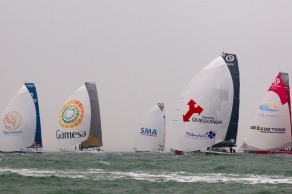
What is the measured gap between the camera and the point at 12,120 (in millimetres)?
87062

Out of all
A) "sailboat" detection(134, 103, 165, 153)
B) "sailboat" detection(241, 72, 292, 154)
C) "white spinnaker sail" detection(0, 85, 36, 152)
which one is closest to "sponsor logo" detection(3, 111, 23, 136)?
"white spinnaker sail" detection(0, 85, 36, 152)

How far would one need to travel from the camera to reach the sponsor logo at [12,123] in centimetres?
8700

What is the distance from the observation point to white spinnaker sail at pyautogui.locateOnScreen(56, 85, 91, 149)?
3450 inches

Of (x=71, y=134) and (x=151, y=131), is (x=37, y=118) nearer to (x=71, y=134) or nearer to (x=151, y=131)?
(x=71, y=134)

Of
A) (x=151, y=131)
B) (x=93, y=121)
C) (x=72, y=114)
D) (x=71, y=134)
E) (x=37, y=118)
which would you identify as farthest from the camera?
(x=151, y=131)

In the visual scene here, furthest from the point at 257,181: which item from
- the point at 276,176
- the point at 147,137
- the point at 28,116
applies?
the point at 147,137

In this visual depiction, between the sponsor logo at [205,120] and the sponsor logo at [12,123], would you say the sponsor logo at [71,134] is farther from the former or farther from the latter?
the sponsor logo at [205,120]

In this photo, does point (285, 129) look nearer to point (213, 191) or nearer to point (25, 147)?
point (25, 147)

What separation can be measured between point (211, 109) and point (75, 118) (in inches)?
869

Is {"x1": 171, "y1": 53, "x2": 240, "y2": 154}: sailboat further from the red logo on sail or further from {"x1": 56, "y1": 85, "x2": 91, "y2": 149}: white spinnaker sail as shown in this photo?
{"x1": 56, "y1": 85, "x2": 91, "y2": 149}: white spinnaker sail

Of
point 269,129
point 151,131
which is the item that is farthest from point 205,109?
point 151,131

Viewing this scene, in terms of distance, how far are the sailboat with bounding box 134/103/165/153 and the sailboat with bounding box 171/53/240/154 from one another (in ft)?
94.7

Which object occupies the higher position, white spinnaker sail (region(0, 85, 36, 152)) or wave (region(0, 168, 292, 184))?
white spinnaker sail (region(0, 85, 36, 152))

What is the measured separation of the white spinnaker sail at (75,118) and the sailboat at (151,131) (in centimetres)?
1775
